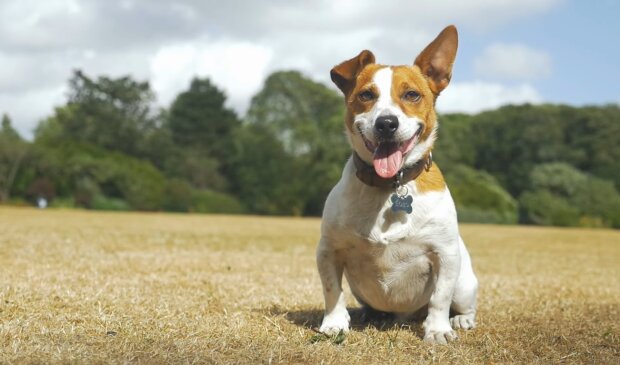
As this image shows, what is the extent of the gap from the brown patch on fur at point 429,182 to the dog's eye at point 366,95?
674 mm

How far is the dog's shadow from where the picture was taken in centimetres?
528

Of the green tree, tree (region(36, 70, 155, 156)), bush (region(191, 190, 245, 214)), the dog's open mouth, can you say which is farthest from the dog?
tree (region(36, 70, 155, 156))

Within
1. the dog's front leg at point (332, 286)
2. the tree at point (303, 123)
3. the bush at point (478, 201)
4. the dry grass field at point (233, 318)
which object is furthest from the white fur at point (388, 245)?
the tree at point (303, 123)

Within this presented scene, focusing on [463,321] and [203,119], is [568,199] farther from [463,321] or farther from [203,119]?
[463,321]

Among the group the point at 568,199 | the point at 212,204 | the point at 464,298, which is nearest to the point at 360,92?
the point at 464,298

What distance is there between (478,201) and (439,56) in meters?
44.2

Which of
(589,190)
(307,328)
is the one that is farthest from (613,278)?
(589,190)

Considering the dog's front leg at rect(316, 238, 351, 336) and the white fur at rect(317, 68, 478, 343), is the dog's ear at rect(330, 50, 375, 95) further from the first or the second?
the dog's front leg at rect(316, 238, 351, 336)

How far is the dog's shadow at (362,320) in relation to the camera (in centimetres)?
528

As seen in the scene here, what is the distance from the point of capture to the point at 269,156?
5697cm

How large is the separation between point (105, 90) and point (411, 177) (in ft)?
221

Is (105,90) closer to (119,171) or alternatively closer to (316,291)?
(119,171)

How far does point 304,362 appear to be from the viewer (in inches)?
152

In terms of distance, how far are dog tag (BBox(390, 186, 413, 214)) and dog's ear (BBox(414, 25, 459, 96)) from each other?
85cm
